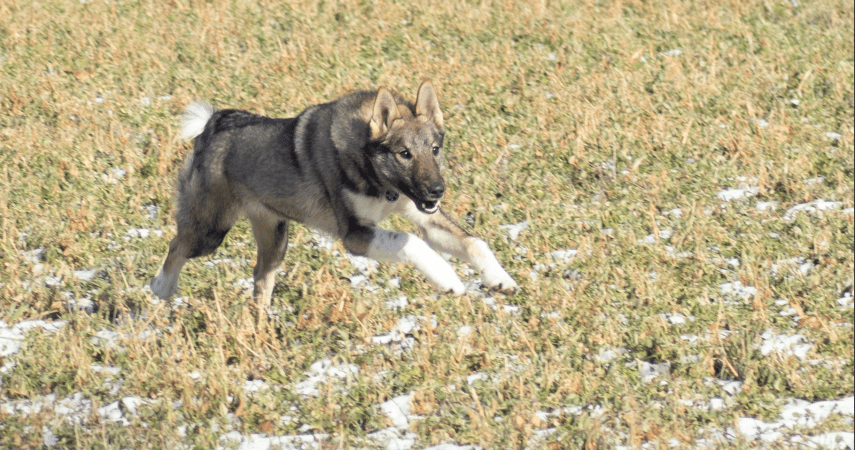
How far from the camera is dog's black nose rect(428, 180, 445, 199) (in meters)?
5.64

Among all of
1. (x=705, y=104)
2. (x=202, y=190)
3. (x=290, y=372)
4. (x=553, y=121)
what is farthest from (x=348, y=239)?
(x=705, y=104)

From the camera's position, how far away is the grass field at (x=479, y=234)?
5.47m

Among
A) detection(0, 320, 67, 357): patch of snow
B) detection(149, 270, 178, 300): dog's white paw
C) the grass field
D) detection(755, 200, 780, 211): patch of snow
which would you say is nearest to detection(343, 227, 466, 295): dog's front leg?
the grass field

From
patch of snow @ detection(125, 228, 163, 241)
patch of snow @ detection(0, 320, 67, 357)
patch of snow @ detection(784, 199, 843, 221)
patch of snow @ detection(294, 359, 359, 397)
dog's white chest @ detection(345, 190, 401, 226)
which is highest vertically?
dog's white chest @ detection(345, 190, 401, 226)

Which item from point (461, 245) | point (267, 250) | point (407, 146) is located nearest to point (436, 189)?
point (407, 146)

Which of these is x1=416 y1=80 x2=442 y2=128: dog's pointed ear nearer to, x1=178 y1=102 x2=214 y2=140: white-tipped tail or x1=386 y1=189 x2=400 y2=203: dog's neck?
x1=386 y1=189 x2=400 y2=203: dog's neck

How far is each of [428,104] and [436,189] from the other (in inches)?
33.8

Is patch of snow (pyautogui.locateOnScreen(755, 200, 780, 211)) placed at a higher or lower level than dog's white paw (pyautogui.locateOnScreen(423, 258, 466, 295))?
lower

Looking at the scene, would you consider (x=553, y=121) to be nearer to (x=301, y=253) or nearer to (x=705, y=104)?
(x=705, y=104)

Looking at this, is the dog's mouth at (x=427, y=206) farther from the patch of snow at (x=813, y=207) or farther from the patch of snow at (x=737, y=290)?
the patch of snow at (x=813, y=207)

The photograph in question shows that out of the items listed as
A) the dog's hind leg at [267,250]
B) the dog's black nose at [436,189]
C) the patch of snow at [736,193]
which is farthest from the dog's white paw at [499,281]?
the patch of snow at [736,193]

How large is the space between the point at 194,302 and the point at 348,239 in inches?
59.1

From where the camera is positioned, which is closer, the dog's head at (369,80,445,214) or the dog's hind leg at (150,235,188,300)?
the dog's head at (369,80,445,214)

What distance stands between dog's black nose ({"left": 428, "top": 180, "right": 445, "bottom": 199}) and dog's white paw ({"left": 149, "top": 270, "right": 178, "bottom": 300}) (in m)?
2.60
